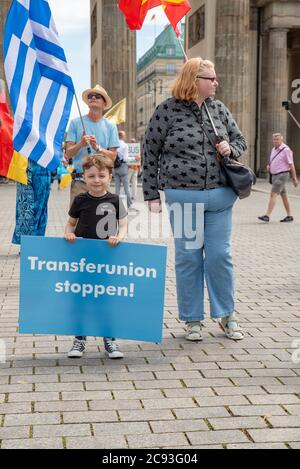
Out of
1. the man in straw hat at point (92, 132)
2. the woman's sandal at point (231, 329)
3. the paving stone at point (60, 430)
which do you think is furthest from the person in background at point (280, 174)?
the paving stone at point (60, 430)

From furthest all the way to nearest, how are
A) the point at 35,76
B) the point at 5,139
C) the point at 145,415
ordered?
1. the point at 5,139
2. the point at 35,76
3. the point at 145,415

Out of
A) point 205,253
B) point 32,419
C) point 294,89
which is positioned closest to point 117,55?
point 294,89

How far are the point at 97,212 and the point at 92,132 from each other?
2268mm

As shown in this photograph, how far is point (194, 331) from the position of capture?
6.16 meters

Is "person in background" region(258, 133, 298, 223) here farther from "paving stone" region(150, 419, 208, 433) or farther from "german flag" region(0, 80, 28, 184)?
"paving stone" region(150, 419, 208, 433)

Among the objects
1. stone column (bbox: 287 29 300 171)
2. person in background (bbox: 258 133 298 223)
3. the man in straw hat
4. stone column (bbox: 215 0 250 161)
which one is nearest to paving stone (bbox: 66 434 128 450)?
the man in straw hat

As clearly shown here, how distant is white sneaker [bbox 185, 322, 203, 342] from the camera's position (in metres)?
6.11

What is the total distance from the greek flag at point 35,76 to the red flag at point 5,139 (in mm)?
3080

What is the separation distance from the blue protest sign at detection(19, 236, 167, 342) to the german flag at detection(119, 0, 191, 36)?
359 centimetres

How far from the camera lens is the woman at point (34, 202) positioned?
974 centimetres

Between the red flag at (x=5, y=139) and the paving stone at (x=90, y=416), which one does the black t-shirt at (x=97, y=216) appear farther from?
the red flag at (x=5, y=139)

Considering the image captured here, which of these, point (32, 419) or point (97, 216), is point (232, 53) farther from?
point (32, 419)

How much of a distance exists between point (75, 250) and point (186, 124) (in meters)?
1.21
